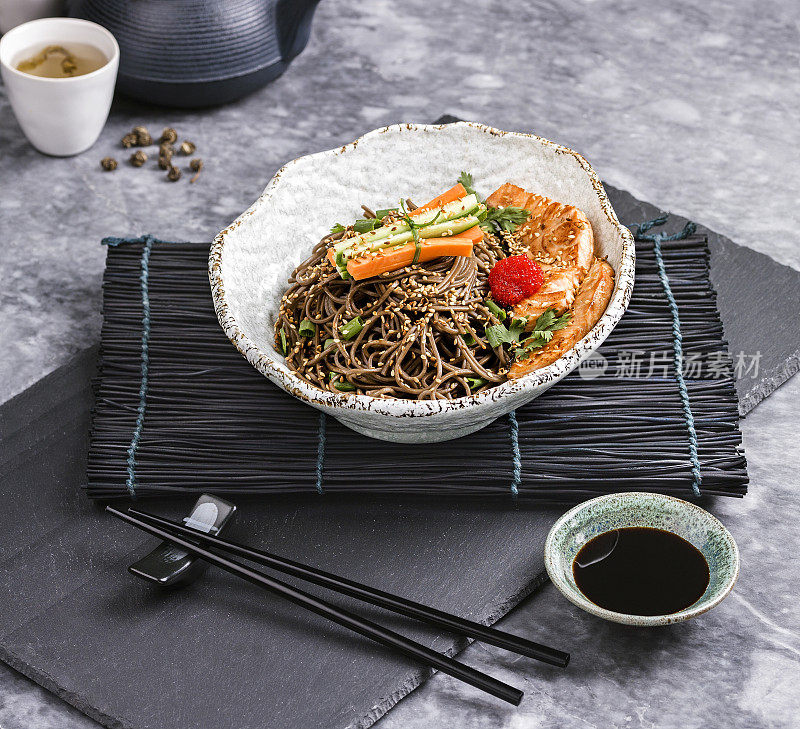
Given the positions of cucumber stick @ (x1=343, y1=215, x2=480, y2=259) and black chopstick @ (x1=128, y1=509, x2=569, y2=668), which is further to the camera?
cucumber stick @ (x1=343, y1=215, x2=480, y2=259)

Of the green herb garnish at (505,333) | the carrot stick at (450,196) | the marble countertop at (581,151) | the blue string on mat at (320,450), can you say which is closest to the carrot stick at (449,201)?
the carrot stick at (450,196)

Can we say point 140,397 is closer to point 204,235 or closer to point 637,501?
point 204,235

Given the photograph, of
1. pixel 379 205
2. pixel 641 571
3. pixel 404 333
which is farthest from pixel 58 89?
pixel 641 571

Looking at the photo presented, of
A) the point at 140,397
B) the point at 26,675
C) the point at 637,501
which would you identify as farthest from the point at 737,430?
the point at 26,675

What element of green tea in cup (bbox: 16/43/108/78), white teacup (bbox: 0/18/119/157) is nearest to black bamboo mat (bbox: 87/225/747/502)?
white teacup (bbox: 0/18/119/157)

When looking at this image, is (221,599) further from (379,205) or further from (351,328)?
(379,205)

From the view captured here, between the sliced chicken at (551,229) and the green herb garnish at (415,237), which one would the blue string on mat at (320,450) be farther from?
the sliced chicken at (551,229)

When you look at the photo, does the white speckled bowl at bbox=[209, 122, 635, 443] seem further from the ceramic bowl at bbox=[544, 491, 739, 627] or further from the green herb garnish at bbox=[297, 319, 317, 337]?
the ceramic bowl at bbox=[544, 491, 739, 627]
